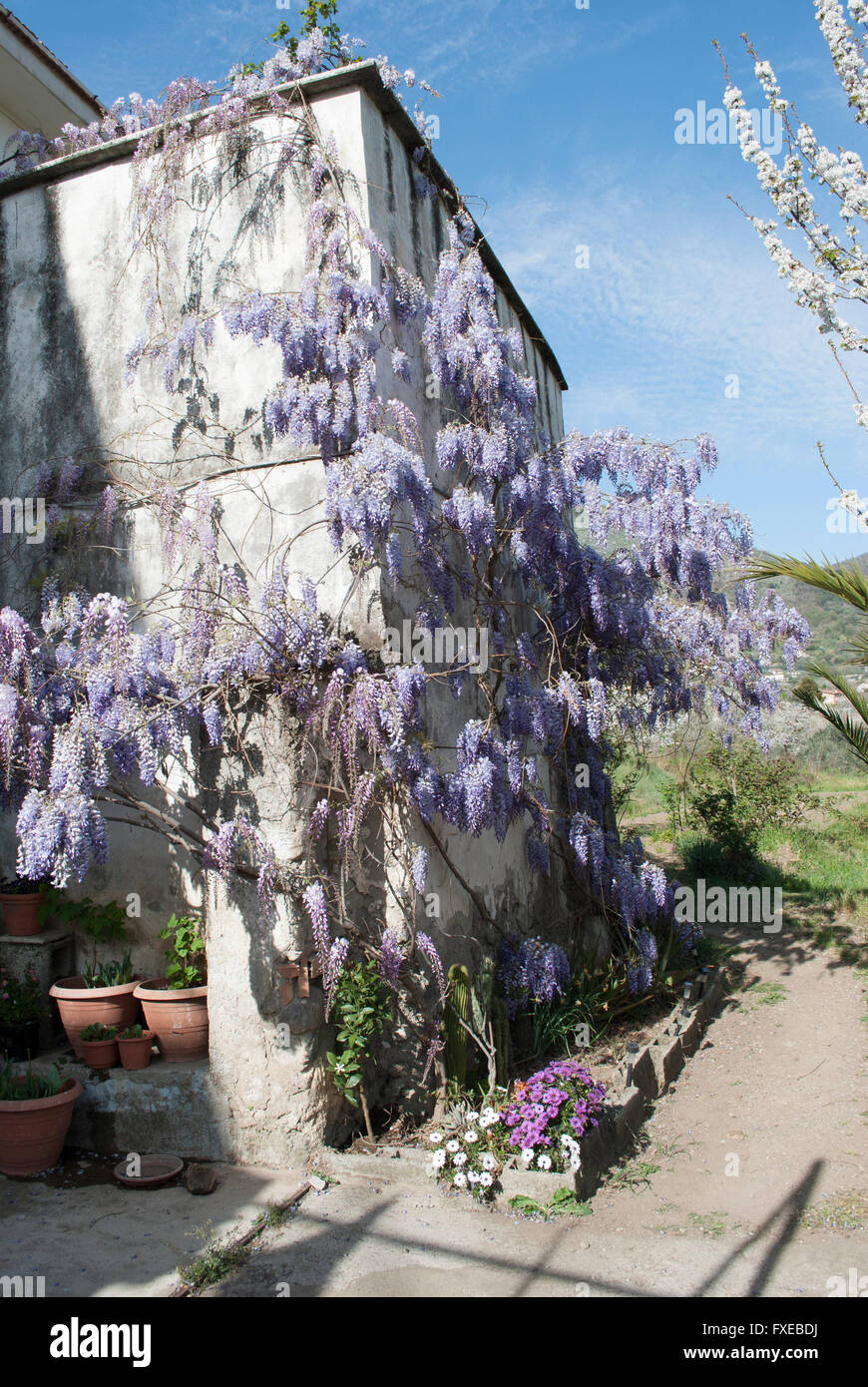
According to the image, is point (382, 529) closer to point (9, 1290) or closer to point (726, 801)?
point (9, 1290)

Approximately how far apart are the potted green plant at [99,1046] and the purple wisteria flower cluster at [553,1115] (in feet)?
6.70

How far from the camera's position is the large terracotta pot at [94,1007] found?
5.02 m

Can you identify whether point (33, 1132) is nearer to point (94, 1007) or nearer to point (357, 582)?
point (94, 1007)

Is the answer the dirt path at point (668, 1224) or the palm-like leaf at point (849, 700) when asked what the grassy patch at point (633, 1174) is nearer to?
the dirt path at point (668, 1224)

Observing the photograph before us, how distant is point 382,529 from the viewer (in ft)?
15.7

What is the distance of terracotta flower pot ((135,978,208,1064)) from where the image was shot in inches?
197

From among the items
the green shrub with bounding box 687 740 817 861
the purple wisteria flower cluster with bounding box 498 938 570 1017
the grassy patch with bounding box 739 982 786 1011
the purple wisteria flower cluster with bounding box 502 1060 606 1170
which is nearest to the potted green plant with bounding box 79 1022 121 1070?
the purple wisteria flower cluster with bounding box 502 1060 606 1170

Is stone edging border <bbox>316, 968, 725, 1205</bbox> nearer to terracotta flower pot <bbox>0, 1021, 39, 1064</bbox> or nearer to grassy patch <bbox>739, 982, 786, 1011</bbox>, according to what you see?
grassy patch <bbox>739, 982, 786, 1011</bbox>

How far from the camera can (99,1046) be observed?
4949 mm

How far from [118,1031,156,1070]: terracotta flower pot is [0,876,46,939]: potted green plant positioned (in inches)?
39.5

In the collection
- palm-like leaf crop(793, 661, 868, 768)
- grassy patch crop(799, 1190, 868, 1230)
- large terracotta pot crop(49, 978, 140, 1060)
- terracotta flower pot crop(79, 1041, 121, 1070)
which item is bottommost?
grassy patch crop(799, 1190, 868, 1230)

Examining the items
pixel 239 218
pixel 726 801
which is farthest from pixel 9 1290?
pixel 726 801

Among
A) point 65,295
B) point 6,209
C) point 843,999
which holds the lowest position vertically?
point 843,999

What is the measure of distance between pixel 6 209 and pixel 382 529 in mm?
4037
